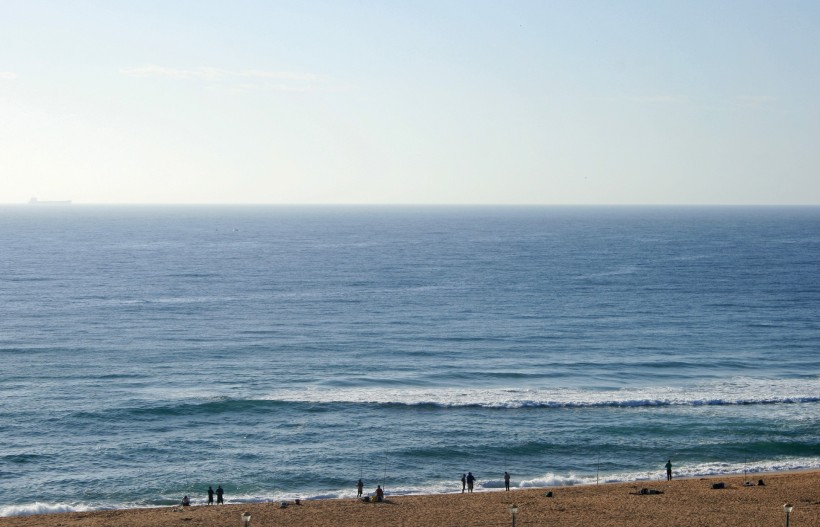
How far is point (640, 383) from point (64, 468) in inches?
1586

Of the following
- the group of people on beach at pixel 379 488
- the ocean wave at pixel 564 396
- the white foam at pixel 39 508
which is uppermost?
the ocean wave at pixel 564 396

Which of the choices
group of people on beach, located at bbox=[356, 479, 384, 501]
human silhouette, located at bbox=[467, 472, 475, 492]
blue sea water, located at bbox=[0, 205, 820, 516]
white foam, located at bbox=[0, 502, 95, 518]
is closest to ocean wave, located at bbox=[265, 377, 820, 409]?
blue sea water, located at bbox=[0, 205, 820, 516]

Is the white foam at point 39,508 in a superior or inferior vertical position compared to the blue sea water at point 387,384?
inferior

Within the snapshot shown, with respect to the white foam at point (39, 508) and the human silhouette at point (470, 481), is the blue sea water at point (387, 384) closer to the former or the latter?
the white foam at point (39, 508)

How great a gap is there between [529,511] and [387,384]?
24277 millimetres

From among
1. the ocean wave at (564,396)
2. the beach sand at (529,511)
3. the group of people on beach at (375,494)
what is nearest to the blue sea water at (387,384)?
the ocean wave at (564,396)

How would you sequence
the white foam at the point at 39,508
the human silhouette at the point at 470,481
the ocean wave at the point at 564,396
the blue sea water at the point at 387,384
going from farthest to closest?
the ocean wave at the point at 564,396 → the blue sea water at the point at 387,384 → the human silhouette at the point at 470,481 → the white foam at the point at 39,508

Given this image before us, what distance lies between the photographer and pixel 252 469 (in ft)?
144

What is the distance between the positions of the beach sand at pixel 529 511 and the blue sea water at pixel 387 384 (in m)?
2.93

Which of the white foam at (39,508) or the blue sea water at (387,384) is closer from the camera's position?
the white foam at (39,508)

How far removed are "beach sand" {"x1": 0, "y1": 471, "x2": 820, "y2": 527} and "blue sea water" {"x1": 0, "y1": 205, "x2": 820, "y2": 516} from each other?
2.93 meters

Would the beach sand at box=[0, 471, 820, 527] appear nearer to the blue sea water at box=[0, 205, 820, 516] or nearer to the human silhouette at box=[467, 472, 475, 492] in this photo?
the human silhouette at box=[467, 472, 475, 492]

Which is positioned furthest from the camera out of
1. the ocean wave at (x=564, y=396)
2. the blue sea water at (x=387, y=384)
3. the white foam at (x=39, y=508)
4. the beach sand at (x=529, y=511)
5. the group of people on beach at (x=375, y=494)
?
the ocean wave at (x=564, y=396)

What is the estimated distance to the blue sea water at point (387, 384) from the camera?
44.3m
